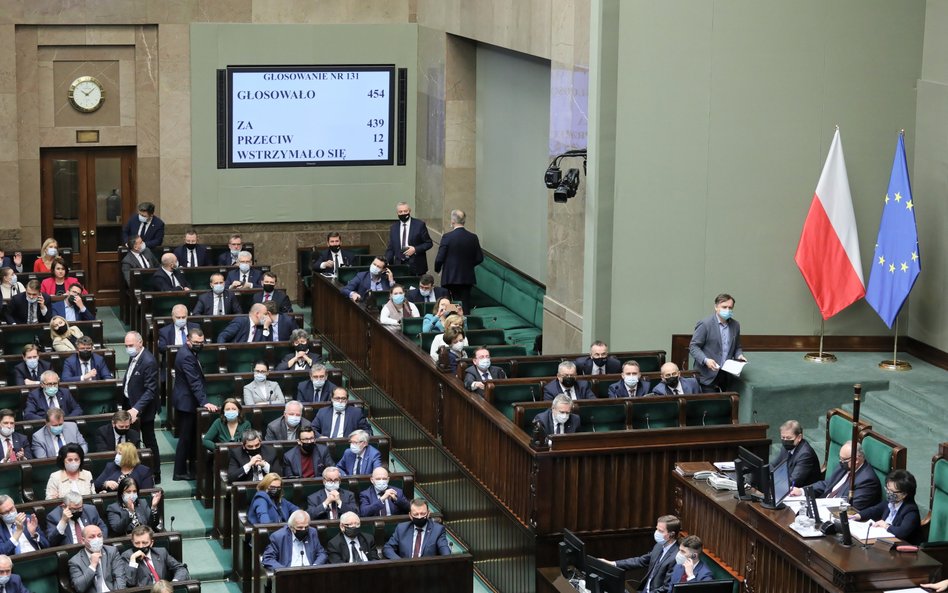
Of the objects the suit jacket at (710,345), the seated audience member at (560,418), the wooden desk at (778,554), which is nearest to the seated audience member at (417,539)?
the seated audience member at (560,418)

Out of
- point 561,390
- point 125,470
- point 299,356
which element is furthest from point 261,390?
point 561,390

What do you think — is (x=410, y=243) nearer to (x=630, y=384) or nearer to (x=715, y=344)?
(x=715, y=344)

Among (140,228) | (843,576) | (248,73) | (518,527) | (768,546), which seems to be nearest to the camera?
(843,576)

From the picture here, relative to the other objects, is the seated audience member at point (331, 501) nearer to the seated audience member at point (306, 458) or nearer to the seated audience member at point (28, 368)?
the seated audience member at point (306, 458)

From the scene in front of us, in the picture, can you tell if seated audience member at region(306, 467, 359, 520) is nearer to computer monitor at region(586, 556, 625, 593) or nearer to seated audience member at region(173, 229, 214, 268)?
computer monitor at region(586, 556, 625, 593)

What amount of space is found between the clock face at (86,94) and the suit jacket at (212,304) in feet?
13.2

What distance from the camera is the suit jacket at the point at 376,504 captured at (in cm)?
1107

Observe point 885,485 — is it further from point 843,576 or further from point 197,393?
point 197,393

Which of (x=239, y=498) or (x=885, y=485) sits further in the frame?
(x=239, y=498)

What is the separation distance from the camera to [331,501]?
36.1 feet

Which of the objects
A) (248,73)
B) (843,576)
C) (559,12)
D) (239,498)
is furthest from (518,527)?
(248,73)

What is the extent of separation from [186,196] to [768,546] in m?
11.1

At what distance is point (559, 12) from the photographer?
14875 millimetres

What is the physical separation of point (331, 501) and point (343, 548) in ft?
1.94
